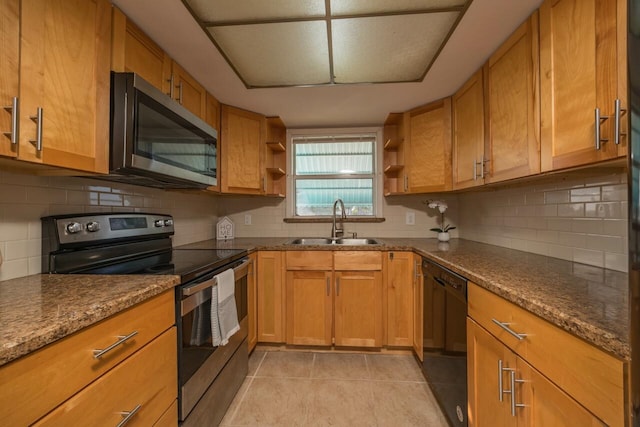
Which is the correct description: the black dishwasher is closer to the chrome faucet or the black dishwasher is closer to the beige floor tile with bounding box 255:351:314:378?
the beige floor tile with bounding box 255:351:314:378

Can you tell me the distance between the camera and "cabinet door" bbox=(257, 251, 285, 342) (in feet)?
7.27

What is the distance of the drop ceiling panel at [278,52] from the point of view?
133 centimetres

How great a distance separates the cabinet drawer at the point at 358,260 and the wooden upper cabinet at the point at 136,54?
164 cm

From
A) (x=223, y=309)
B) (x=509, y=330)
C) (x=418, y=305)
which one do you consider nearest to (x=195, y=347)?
(x=223, y=309)

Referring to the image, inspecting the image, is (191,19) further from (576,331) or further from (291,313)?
(291,313)

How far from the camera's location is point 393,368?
1.99m

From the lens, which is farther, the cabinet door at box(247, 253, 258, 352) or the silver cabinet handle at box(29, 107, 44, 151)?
the cabinet door at box(247, 253, 258, 352)

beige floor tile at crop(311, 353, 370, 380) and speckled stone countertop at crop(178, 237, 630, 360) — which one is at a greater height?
speckled stone countertop at crop(178, 237, 630, 360)

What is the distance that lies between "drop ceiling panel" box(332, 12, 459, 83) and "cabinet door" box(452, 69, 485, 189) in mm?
370

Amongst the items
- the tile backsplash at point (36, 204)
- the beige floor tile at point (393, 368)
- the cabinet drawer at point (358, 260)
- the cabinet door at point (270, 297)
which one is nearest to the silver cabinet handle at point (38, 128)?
the tile backsplash at point (36, 204)

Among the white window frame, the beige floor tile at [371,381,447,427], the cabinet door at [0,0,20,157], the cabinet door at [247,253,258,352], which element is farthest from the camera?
the white window frame

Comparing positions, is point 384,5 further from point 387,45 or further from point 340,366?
point 340,366

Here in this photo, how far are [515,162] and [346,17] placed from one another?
1.10 m

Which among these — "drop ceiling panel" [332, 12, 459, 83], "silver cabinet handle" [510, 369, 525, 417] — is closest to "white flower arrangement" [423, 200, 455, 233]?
"drop ceiling panel" [332, 12, 459, 83]
